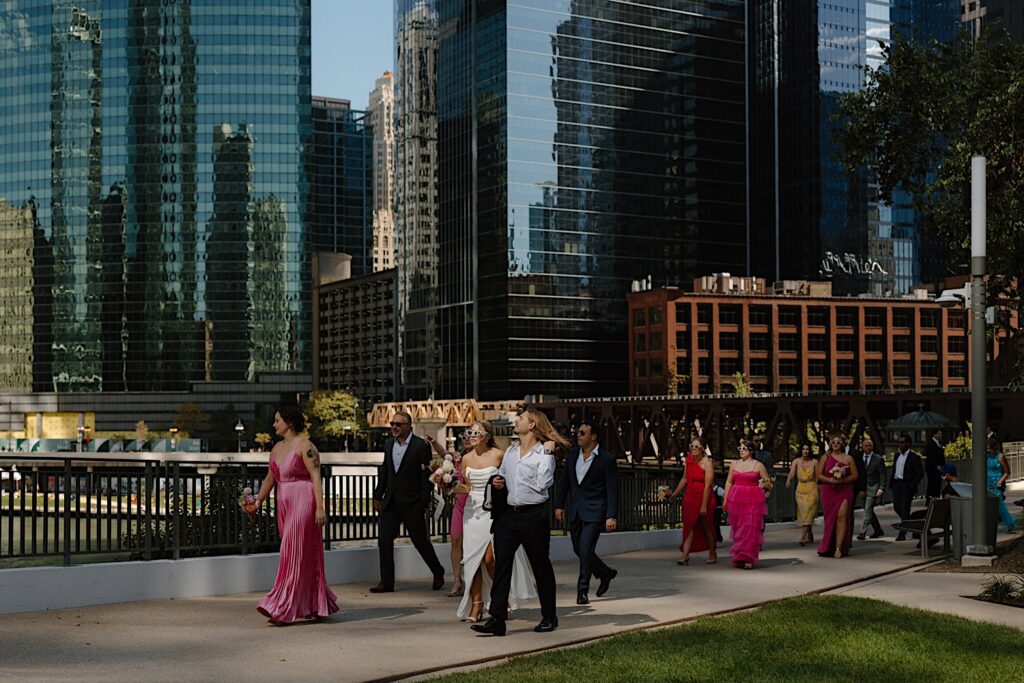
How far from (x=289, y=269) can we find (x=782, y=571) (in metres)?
167

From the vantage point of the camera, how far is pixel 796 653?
11398 mm

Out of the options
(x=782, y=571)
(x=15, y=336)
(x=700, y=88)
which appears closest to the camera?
(x=782, y=571)

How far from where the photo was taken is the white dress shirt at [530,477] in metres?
12.6

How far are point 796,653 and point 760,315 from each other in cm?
14654

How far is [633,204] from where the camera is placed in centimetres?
16275

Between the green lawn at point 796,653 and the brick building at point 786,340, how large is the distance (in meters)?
133

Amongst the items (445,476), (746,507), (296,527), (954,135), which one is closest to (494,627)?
(296,527)

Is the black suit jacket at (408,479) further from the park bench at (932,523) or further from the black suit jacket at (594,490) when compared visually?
the park bench at (932,523)

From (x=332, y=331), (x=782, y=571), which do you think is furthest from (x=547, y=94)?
(x=782, y=571)

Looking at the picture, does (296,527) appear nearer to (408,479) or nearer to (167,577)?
(167,577)

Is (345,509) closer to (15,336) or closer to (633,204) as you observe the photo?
(633,204)

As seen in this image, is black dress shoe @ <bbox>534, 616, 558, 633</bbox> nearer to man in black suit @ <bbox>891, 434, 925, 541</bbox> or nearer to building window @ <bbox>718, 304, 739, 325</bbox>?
man in black suit @ <bbox>891, 434, 925, 541</bbox>

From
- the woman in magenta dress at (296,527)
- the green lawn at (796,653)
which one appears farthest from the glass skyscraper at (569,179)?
the green lawn at (796,653)

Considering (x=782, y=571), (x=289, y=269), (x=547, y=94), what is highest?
(x=547, y=94)
